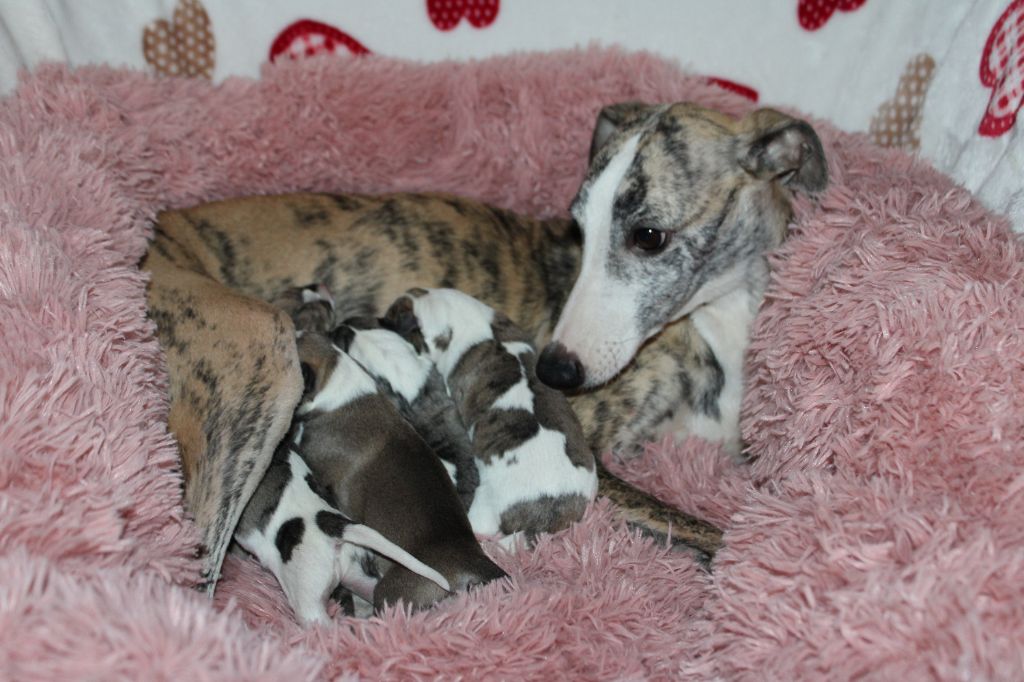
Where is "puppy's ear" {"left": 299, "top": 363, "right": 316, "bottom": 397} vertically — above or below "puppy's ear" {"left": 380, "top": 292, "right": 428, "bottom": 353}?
above

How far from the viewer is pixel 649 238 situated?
2.13 metres

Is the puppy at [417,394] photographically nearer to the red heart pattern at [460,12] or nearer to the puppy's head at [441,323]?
the puppy's head at [441,323]

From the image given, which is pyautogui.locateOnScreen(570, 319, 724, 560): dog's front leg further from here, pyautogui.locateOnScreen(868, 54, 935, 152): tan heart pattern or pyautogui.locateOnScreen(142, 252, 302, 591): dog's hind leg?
pyautogui.locateOnScreen(868, 54, 935, 152): tan heart pattern

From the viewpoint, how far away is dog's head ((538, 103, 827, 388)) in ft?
6.98

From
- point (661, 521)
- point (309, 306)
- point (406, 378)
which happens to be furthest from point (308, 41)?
point (661, 521)

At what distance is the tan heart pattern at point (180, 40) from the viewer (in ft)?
8.97

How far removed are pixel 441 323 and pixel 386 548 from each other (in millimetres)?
729

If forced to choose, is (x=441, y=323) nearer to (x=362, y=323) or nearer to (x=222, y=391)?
(x=362, y=323)

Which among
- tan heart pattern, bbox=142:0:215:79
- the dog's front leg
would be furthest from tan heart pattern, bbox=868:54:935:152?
tan heart pattern, bbox=142:0:215:79

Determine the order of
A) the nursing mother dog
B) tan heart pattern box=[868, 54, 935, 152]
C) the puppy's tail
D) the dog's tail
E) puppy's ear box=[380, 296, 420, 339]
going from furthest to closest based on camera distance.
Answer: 1. tan heart pattern box=[868, 54, 935, 152]
2. puppy's ear box=[380, 296, 420, 339]
3. the puppy's tail
4. the nursing mother dog
5. the dog's tail

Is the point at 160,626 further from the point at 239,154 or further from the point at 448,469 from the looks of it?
the point at 239,154

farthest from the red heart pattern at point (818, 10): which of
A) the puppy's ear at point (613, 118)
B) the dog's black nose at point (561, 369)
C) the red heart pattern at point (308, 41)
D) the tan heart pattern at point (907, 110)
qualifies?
the dog's black nose at point (561, 369)

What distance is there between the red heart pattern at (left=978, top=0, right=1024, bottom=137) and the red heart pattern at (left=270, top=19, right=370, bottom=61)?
1.69 meters

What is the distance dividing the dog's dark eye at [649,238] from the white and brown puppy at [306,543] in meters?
0.85
